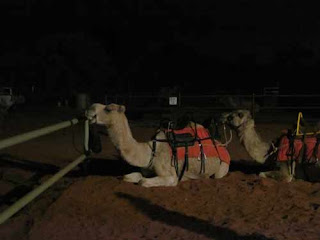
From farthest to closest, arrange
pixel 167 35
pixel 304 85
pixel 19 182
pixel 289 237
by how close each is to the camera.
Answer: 1. pixel 167 35
2. pixel 304 85
3. pixel 19 182
4. pixel 289 237

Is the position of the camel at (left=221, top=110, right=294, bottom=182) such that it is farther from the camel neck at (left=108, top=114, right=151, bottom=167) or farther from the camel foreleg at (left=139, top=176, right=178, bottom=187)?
the camel neck at (left=108, top=114, right=151, bottom=167)

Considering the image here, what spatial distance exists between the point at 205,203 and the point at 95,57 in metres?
35.9

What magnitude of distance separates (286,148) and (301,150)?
→ 200 millimetres

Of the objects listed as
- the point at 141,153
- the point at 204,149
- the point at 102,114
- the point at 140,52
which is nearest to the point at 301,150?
the point at 204,149

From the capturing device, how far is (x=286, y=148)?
248 inches

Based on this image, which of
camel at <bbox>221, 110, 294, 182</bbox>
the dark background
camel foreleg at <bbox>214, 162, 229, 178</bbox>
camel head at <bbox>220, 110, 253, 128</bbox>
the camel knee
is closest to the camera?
the camel knee

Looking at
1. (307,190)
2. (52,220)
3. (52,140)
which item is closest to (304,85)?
(52,140)

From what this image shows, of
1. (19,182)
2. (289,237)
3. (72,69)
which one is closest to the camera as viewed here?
(289,237)

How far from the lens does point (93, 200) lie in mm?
5367

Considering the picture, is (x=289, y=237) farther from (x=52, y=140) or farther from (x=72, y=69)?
(x=72, y=69)

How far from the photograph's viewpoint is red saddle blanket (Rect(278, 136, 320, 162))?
6160 millimetres

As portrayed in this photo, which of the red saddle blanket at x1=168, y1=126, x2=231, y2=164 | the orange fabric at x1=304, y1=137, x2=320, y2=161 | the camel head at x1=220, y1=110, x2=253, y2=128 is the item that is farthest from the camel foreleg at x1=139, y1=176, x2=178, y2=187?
the orange fabric at x1=304, y1=137, x2=320, y2=161

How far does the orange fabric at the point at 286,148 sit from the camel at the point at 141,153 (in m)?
0.89

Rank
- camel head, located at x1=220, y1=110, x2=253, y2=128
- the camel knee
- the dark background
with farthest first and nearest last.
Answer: the dark background < camel head, located at x1=220, y1=110, x2=253, y2=128 < the camel knee
